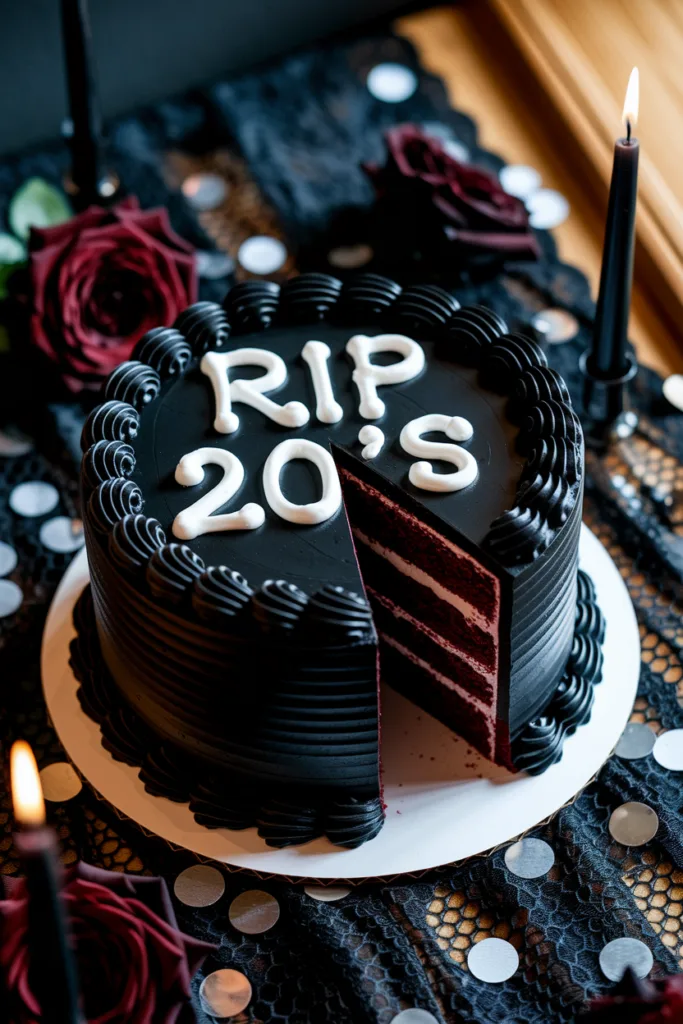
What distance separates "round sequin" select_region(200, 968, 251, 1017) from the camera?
265 centimetres

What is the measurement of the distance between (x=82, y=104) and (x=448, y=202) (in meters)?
0.99

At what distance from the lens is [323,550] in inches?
109

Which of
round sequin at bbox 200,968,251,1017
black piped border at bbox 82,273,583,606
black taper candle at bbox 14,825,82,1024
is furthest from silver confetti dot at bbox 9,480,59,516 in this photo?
Answer: black taper candle at bbox 14,825,82,1024

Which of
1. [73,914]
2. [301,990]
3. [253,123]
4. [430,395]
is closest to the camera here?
[73,914]

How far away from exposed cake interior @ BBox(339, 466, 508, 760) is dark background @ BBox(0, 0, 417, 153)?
178 cm

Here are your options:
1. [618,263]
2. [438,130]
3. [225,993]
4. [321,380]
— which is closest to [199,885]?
[225,993]

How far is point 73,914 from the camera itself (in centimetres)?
249

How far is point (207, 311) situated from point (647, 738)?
1.32 meters

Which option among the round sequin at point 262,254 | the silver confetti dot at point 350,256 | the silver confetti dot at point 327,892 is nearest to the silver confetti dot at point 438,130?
the silver confetti dot at point 350,256

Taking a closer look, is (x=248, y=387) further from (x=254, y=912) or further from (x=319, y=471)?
(x=254, y=912)

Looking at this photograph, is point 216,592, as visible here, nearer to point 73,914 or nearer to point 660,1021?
point 73,914

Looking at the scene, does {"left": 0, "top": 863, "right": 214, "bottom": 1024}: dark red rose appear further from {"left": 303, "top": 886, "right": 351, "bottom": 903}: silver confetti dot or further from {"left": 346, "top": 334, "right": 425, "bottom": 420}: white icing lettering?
{"left": 346, "top": 334, "right": 425, "bottom": 420}: white icing lettering

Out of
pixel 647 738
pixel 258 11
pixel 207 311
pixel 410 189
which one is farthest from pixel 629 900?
pixel 258 11

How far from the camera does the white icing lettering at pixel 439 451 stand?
2.82 m
